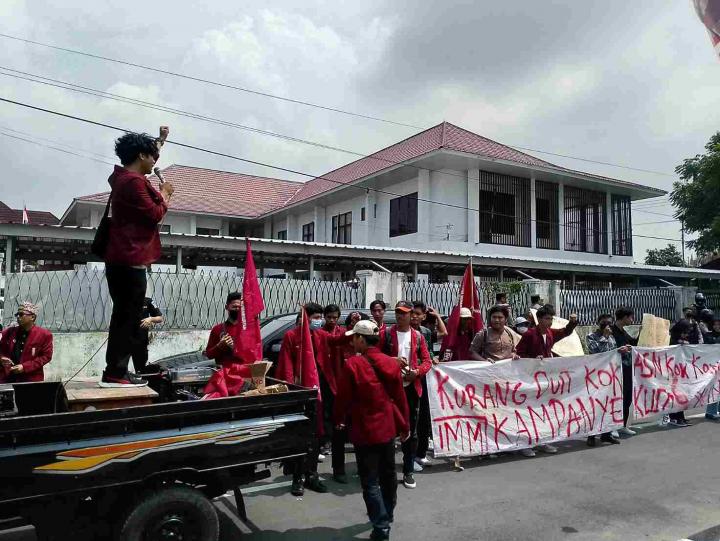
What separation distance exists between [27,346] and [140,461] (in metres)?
2.91

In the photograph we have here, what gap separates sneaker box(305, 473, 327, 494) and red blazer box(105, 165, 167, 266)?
8.74ft

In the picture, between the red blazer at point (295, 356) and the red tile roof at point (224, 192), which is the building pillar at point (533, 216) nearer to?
the red tile roof at point (224, 192)

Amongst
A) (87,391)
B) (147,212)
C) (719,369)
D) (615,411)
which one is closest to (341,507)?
(87,391)

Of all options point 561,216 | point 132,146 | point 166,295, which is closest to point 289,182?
point 561,216

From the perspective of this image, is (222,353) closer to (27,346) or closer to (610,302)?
(27,346)

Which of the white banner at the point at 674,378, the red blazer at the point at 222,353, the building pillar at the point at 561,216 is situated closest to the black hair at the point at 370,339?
the red blazer at the point at 222,353

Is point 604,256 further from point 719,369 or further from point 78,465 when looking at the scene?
point 78,465

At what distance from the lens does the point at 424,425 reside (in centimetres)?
638

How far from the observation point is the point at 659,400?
806 centimetres

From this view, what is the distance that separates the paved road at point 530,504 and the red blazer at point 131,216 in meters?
2.17

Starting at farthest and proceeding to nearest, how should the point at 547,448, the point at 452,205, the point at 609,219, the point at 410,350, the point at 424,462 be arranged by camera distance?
the point at 609,219 → the point at 452,205 → the point at 547,448 → the point at 424,462 → the point at 410,350

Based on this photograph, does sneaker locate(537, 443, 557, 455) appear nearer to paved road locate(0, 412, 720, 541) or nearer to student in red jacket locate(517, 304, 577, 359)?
paved road locate(0, 412, 720, 541)

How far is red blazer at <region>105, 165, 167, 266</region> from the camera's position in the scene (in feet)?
12.6

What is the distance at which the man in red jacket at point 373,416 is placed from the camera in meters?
4.11
